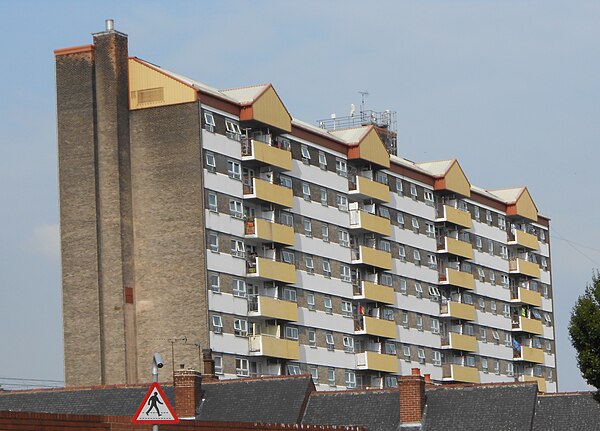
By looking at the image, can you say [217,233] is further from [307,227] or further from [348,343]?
[348,343]

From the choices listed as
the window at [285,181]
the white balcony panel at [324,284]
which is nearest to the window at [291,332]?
the white balcony panel at [324,284]

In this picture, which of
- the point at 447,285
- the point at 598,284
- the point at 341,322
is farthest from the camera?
the point at 447,285

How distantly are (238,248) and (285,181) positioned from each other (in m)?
8.21

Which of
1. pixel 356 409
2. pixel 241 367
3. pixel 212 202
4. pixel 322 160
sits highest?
pixel 322 160

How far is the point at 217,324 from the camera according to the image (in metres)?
96.3

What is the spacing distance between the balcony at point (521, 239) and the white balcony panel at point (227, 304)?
46832 millimetres

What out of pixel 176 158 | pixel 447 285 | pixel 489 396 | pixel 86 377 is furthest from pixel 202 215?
pixel 447 285

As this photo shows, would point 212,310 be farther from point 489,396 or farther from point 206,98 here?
point 489,396

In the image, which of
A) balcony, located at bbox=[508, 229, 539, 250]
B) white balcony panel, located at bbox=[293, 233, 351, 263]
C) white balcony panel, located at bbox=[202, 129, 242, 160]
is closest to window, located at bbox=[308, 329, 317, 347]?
white balcony panel, located at bbox=[293, 233, 351, 263]

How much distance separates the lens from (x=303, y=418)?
242ft

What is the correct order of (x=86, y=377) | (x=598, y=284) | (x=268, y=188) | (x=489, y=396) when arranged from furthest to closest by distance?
(x=268, y=188), (x=86, y=377), (x=489, y=396), (x=598, y=284)

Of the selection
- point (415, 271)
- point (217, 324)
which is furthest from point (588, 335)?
point (415, 271)

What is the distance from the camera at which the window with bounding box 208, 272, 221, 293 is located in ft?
316

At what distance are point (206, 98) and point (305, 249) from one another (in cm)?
1507
